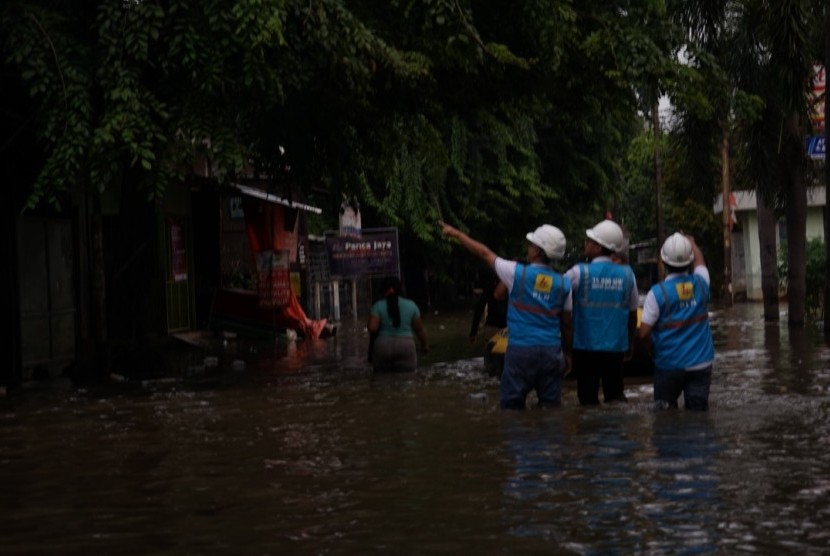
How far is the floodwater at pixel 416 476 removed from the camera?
7.34m

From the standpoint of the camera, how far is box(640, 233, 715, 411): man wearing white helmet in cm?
1124

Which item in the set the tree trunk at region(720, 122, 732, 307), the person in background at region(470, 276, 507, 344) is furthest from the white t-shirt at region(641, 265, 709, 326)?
the tree trunk at region(720, 122, 732, 307)

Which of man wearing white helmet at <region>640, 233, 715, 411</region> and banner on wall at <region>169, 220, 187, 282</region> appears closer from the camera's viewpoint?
man wearing white helmet at <region>640, 233, 715, 411</region>

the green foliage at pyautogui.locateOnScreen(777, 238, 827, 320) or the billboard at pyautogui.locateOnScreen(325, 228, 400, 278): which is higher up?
the billboard at pyautogui.locateOnScreen(325, 228, 400, 278)

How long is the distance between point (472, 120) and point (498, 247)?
2619cm

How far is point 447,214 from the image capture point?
43.2 meters

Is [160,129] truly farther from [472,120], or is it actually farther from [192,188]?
[192,188]

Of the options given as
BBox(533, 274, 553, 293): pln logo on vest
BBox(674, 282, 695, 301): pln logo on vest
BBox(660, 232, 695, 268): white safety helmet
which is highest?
BBox(660, 232, 695, 268): white safety helmet

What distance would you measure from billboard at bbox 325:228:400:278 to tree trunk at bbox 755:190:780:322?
8693mm

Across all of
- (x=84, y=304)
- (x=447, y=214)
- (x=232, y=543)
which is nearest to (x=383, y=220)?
(x=447, y=214)

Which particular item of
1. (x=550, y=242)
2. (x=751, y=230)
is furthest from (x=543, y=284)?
(x=751, y=230)

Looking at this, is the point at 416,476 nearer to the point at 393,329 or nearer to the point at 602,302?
the point at 602,302

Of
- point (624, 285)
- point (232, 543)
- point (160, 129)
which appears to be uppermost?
point (160, 129)

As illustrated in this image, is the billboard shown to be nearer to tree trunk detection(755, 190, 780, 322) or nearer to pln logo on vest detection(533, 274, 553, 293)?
tree trunk detection(755, 190, 780, 322)
